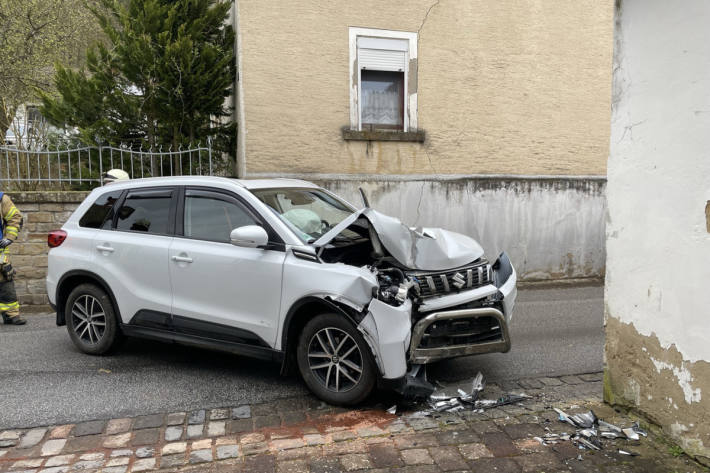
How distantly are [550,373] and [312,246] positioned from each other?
246 centimetres

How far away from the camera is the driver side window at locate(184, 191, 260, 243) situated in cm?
461

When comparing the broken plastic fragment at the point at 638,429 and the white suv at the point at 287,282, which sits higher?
the white suv at the point at 287,282

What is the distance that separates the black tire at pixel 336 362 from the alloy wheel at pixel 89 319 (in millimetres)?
2331

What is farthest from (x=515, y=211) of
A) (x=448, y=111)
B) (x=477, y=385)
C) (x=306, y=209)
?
(x=477, y=385)

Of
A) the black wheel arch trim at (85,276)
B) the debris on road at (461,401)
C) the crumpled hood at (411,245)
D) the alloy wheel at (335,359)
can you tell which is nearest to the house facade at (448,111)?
the black wheel arch trim at (85,276)

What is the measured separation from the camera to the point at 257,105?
29.0 feet

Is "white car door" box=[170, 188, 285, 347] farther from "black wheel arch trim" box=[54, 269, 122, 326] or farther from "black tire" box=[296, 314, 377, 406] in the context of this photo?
"black wheel arch trim" box=[54, 269, 122, 326]

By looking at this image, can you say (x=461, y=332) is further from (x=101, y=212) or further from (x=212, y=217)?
(x=101, y=212)

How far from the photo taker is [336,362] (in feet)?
13.3

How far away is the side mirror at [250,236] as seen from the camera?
4.20 meters

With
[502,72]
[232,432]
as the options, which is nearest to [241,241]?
[232,432]

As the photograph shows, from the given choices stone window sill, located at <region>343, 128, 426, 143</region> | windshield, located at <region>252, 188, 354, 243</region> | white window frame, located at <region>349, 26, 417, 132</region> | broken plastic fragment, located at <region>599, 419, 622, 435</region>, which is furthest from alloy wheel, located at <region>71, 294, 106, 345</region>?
white window frame, located at <region>349, 26, 417, 132</region>

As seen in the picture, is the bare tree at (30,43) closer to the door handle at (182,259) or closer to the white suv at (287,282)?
the white suv at (287,282)

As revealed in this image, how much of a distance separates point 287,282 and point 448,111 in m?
6.48
